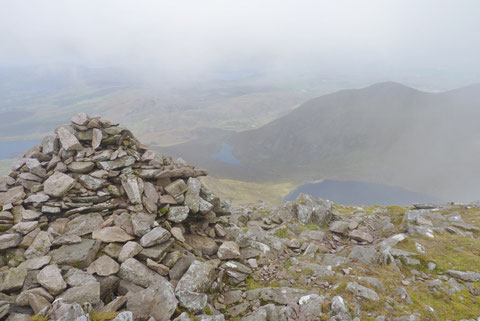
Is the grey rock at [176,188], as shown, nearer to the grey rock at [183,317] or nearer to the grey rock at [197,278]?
the grey rock at [197,278]

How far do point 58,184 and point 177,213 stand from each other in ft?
27.8

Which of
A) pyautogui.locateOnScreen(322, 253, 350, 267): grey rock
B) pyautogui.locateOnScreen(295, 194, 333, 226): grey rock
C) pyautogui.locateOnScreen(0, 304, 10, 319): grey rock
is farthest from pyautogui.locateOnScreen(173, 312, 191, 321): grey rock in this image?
pyautogui.locateOnScreen(295, 194, 333, 226): grey rock

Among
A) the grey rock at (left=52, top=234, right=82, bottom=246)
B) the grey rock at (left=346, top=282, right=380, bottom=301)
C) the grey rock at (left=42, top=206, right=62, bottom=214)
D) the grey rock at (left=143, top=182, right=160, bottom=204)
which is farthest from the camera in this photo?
the grey rock at (left=143, top=182, right=160, bottom=204)

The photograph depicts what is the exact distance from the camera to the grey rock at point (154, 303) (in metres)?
12.1

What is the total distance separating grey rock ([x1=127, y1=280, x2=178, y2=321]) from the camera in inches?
475

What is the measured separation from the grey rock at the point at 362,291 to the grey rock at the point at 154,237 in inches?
489

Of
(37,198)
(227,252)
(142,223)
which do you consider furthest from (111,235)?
(227,252)

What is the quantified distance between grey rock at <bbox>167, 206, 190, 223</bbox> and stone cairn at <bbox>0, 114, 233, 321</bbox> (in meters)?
0.08

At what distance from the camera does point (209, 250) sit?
19547 mm

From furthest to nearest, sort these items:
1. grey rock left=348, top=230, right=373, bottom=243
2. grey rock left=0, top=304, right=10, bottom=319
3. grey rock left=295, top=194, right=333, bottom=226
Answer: grey rock left=295, top=194, right=333, bottom=226, grey rock left=348, top=230, right=373, bottom=243, grey rock left=0, top=304, right=10, bottom=319

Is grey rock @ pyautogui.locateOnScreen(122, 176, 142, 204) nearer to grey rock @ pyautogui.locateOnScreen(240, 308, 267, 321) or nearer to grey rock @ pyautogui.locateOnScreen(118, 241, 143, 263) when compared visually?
grey rock @ pyautogui.locateOnScreen(118, 241, 143, 263)

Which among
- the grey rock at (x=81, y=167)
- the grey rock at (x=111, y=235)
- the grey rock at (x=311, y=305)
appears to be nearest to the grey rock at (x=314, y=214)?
the grey rock at (x=311, y=305)

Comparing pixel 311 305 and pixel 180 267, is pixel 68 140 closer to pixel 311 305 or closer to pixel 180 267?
pixel 180 267

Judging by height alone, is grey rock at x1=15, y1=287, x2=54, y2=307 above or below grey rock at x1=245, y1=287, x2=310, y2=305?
above
